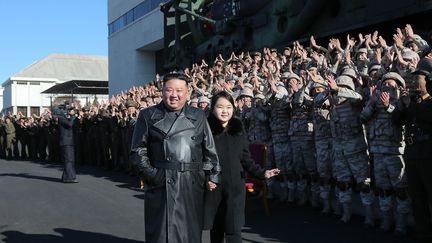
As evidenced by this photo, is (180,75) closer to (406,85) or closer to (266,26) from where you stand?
(406,85)

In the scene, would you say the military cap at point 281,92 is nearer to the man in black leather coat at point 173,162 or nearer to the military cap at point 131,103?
the man in black leather coat at point 173,162

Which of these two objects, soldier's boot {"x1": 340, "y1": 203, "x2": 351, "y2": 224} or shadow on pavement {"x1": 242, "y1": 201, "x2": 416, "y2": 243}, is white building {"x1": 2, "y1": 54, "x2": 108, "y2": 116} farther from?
soldier's boot {"x1": 340, "y1": 203, "x2": 351, "y2": 224}

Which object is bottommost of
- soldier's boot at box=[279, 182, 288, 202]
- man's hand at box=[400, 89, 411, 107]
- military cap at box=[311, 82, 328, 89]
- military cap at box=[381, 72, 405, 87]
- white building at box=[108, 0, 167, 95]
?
soldier's boot at box=[279, 182, 288, 202]

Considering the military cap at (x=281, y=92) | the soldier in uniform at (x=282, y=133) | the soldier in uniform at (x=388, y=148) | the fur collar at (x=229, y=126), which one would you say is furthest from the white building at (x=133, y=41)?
the fur collar at (x=229, y=126)

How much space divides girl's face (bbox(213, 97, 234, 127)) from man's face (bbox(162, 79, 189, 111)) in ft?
2.70

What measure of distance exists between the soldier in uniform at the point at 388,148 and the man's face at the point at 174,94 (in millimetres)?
2595

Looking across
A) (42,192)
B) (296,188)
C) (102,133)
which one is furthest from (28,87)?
(296,188)

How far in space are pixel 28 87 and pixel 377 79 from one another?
53.1 m

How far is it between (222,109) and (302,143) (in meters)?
3.10

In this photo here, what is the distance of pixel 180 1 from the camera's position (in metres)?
21.9

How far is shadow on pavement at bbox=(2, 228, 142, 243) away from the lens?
243 inches

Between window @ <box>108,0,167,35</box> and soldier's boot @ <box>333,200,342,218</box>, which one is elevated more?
window @ <box>108,0,167,35</box>

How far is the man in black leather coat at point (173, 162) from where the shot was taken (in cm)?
380

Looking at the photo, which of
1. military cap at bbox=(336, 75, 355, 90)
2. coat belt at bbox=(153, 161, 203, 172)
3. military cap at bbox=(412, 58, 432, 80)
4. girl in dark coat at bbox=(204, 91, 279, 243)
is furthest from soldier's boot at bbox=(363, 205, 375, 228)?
coat belt at bbox=(153, 161, 203, 172)
